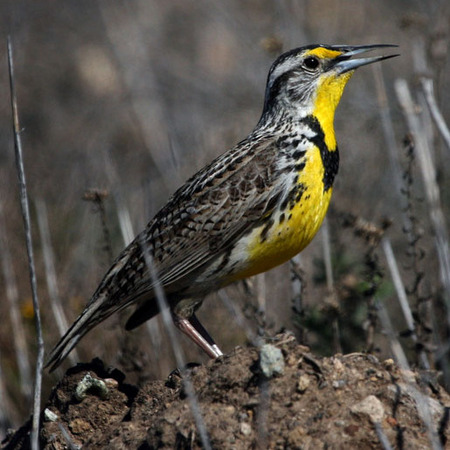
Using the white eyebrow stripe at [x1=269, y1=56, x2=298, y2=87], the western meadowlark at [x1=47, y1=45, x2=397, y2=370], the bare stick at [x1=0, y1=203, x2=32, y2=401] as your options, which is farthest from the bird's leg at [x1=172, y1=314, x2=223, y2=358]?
the white eyebrow stripe at [x1=269, y1=56, x2=298, y2=87]

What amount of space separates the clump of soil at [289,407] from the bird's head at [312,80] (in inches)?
64.0

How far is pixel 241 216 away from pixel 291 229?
0.30 m

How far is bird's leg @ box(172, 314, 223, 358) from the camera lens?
509 cm

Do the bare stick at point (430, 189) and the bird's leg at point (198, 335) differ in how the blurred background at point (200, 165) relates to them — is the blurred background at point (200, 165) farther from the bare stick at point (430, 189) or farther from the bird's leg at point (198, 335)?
the bird's leg at point (198, 335)

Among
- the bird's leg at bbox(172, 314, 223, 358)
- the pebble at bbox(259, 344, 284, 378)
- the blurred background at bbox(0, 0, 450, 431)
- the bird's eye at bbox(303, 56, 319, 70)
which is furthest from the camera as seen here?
the blurred background at bbox(0, 0, 450, 431)

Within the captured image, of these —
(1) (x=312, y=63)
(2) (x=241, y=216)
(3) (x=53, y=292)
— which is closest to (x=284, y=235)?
(2) (x=241, y=216)

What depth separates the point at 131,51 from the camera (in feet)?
37.4

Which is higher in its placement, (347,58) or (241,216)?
(347,58)

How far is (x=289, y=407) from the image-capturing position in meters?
3.78

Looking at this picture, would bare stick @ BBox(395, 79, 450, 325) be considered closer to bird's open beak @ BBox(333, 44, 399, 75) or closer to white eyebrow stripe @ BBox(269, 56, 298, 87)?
bird's open beak @ BBox(333, 44, 399, 75)

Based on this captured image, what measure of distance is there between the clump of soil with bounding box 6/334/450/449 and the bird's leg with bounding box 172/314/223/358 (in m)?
0.85

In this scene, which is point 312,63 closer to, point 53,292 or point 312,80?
point 312,80

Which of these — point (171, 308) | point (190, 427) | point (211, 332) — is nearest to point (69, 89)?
point (211, 332)

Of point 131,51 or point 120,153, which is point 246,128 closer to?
point 120,153
